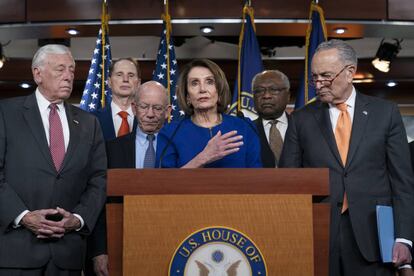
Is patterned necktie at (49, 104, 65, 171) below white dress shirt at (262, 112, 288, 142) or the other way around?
below

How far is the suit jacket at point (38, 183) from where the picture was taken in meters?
2.68

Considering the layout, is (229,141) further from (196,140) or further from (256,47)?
(256,47)

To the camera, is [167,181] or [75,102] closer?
[167,181]

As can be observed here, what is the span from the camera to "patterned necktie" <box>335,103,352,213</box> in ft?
8.68

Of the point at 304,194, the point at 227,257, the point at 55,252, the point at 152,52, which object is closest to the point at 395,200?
the point at 304,194

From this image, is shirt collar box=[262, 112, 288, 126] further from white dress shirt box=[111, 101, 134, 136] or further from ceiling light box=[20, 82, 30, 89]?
ceiling light box=[20, 82, 30, 89]

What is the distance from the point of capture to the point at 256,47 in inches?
188

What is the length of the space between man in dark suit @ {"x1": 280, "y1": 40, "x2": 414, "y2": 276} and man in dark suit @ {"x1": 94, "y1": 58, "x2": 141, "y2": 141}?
1298mm

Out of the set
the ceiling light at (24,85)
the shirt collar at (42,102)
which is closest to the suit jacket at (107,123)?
the shirt collar at (42,102)

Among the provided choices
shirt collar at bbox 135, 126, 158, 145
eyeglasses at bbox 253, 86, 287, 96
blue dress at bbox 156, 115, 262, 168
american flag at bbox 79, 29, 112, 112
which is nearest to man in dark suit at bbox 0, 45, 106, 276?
shirt collar at bbox 135, 126, 158, 145

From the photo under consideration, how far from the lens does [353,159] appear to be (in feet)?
8.57

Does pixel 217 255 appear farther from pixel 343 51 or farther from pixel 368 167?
pixel 343 51

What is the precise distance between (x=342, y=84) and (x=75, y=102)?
6.71m

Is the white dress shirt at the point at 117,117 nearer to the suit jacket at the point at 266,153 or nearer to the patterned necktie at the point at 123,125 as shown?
the patterned necktie at the point at 123,125
